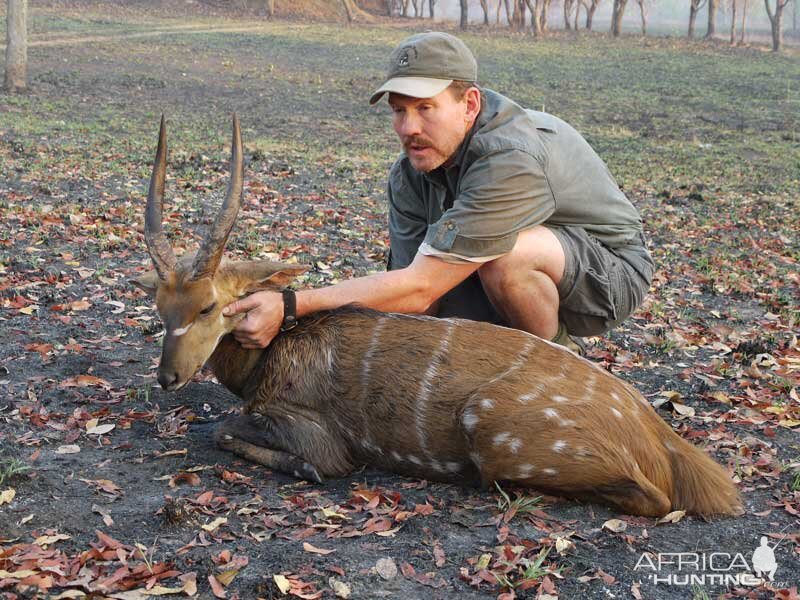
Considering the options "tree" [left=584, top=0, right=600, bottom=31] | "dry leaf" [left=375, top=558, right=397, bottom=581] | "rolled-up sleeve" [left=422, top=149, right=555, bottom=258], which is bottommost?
"dry leaf" [left=375, top=558, right=397, bottom=581]

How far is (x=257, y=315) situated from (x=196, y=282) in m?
0.39

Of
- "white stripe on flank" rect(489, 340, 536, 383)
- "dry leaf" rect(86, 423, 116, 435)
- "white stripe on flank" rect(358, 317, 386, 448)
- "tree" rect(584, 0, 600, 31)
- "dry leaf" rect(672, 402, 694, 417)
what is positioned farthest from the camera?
"tree" rect(584, 0, 600, 31)

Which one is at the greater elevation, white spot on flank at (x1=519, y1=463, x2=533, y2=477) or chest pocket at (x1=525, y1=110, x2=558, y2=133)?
chest pocket at (x1=525, y1=110, x2=558, y2=133)

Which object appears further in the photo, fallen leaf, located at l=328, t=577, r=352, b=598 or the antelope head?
the antelope head

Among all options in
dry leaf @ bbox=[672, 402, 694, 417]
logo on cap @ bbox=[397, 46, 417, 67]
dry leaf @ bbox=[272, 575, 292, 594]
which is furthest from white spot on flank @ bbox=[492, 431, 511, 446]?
logo on cap @ bbox=[397, 46, 417, 67]

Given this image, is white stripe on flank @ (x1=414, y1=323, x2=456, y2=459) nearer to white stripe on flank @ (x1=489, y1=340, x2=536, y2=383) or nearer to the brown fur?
the brown fur

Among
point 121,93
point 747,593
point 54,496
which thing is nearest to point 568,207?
point 747,593

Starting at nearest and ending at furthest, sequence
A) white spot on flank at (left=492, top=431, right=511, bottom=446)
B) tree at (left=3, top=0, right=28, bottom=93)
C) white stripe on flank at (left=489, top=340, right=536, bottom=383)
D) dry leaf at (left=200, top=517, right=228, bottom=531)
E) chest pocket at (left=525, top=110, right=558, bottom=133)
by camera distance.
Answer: dry leaf at (left=200, top=517, right=228, bottom=531) → white spot on flank at (left=492, top=431, right=511, bottom=446) → white stripe on flank at (left=489, top=340, right=536, bottom=383) → chest pocket at (left=525, top=110, right=558, bottom=133) → tree at (left=3, top=0, right=28, bottom=93)

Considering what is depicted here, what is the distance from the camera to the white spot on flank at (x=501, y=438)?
169 inches

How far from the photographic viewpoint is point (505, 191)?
4.93m

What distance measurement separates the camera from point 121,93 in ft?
65.5

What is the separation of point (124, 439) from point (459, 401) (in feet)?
6.05

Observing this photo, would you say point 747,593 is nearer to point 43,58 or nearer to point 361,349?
point 361,349

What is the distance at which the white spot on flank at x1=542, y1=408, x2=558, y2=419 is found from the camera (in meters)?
4.29
